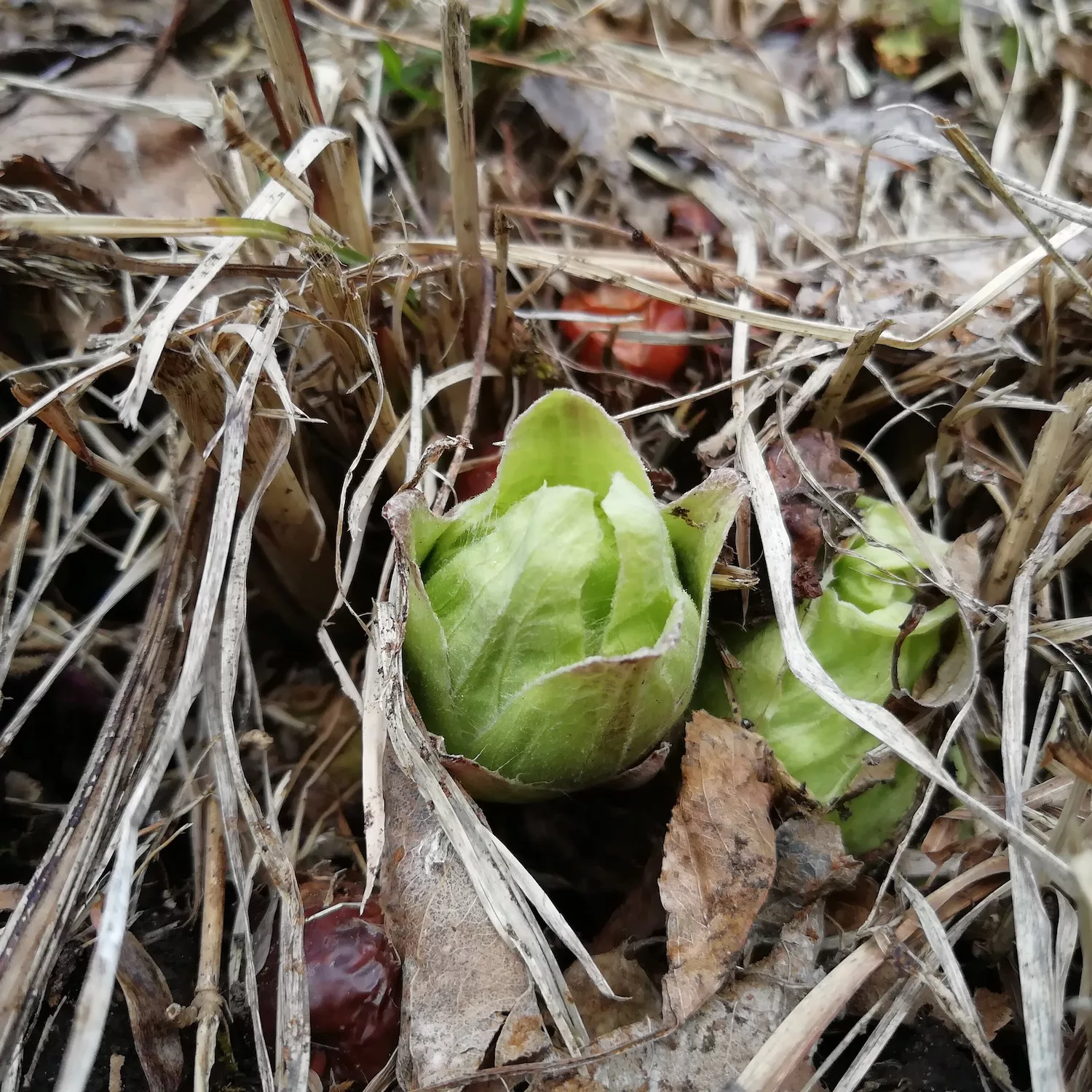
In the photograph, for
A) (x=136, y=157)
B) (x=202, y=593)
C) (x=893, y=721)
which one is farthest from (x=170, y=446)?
(x=893, y=721)

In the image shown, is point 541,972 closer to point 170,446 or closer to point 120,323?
point 170,446

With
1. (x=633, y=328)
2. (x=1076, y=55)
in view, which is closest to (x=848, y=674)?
(x=633, y=328)

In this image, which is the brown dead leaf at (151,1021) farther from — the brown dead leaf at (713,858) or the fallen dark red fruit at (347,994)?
the brown dead leaf at (713,858)

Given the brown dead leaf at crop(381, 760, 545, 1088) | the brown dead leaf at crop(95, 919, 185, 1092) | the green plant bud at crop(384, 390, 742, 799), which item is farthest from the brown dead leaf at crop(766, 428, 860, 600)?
the brown dead leaf at crop(95, 919, 185, 1092)

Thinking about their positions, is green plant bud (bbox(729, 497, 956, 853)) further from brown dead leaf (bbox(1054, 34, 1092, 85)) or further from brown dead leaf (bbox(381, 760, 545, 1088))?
brown dead leaf (bbox(1054, 34, 1092, 85))

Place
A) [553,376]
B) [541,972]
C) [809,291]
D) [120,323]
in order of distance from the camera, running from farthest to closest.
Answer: [809,291]
[553,376]
[120,323]
[541,972]

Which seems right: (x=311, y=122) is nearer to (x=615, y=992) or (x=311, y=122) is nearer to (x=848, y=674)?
(x=848, y=674)
